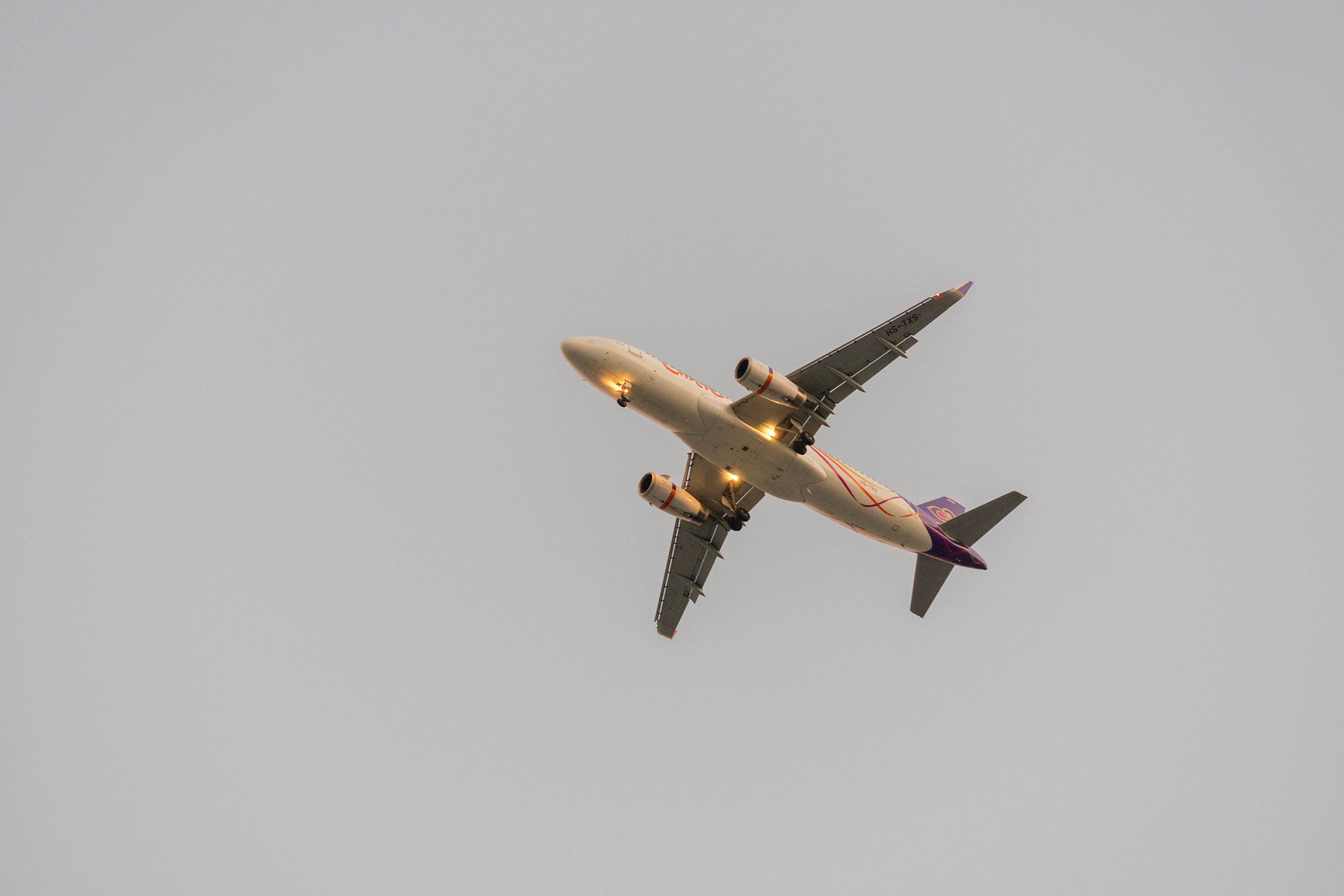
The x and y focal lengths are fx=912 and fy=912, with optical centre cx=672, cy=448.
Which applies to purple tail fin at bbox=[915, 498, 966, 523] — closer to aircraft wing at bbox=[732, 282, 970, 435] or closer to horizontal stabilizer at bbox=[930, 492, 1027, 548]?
horizontal stabilizer at bbox=[930, 492, 1027, 548]

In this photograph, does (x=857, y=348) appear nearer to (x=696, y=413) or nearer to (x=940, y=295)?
(x=940, y=295)

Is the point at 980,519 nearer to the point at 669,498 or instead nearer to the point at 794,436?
the point at 794,436

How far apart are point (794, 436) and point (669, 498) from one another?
7.30m

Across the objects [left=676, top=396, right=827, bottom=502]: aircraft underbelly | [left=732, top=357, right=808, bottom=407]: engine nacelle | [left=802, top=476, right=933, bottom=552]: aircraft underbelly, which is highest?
[left=732, top=357, right=808, bottom=407]: engine nacelle

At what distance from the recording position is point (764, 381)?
3691 centimetres

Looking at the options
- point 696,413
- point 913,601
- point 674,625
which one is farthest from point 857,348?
point 674,625

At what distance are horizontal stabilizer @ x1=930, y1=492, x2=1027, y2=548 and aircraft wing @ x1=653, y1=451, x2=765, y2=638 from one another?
9059 millimetres

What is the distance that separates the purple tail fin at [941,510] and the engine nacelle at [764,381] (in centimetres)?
968

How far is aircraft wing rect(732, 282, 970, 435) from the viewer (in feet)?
121

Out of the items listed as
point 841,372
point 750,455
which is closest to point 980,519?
point 841,372

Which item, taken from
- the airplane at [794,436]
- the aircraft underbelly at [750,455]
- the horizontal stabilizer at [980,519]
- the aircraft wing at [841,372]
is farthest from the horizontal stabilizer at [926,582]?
the aircraft wing at [841,372]

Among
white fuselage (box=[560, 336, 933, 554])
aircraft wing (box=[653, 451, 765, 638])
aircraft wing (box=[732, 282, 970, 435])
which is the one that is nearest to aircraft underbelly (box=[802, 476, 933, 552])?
white fuselage (box=[560, 336, 933, 554])

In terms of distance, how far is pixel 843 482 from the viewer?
131 ft

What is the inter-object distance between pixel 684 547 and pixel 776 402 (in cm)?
1182
